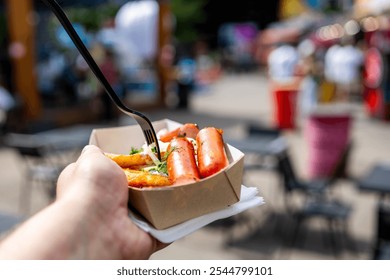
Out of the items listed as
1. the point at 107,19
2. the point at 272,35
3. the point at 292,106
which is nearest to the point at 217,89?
the point at 107,19

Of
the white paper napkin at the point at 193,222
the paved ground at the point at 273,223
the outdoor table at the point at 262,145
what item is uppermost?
the white paper napkin at the point at 193,222

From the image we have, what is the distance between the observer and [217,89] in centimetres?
2483

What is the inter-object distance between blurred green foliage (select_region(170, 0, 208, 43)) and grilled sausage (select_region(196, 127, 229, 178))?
121ft

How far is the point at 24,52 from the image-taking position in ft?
40.9

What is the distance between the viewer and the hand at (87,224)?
1.03 meters

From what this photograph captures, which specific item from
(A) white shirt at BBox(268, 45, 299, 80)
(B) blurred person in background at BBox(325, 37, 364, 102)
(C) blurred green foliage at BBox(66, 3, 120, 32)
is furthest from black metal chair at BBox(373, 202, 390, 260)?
(C) blurred green foliage at BBox(66, 3, 120, 32)

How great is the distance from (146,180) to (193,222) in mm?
169

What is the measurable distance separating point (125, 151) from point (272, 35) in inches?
1290

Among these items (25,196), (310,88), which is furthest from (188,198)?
(310,88)

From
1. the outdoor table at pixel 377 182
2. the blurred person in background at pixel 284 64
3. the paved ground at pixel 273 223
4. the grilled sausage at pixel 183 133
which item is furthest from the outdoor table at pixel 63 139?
the blurred person in background at pixel 284 64

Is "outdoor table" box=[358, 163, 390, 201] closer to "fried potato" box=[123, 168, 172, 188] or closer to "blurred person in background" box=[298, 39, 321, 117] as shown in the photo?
"fried potato" box=[123, 168, 172, 188]

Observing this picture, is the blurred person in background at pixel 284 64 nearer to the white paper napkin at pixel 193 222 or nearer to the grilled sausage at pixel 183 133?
the grilled sausage at pixel 183 133

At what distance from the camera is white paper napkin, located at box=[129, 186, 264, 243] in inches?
52.3

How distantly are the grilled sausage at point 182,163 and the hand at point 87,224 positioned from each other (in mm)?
150
